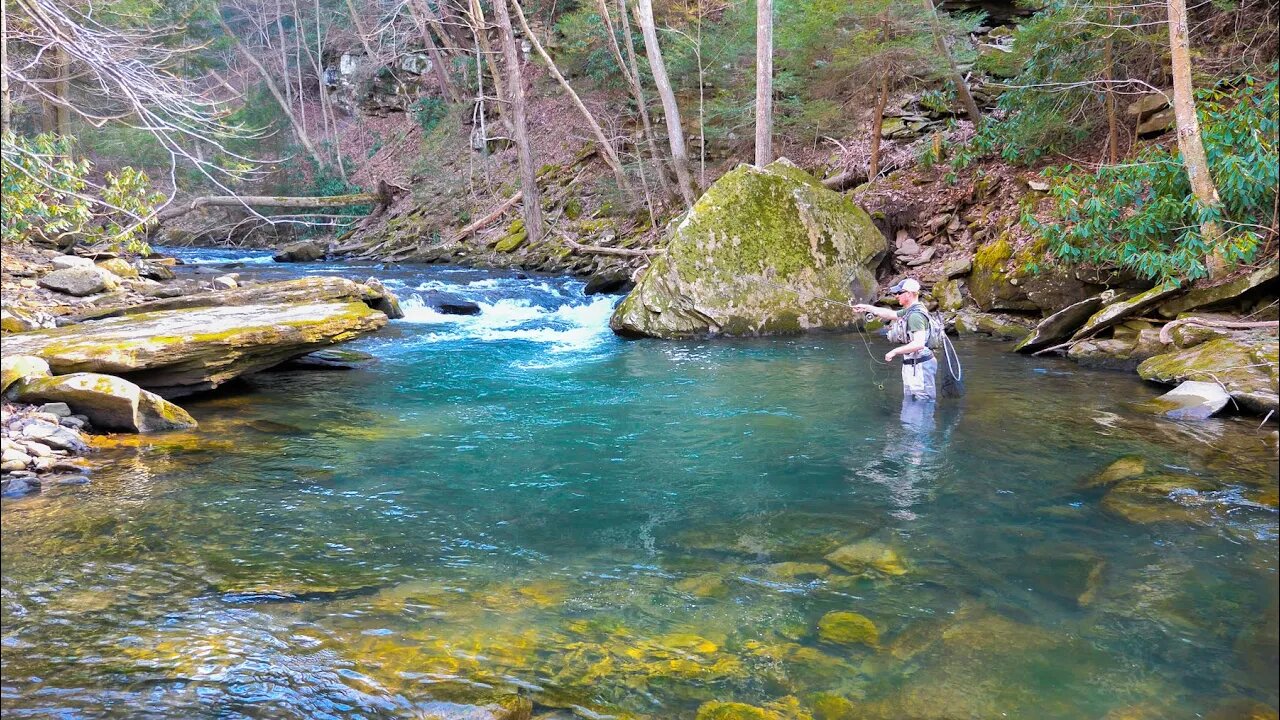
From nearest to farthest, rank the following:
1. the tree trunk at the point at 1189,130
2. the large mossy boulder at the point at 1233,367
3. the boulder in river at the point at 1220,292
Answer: the large mossy boulder at the point at 1233,367 < the boulder in river at the point at 1220,292 < the tree trunk at the point at 1189,130

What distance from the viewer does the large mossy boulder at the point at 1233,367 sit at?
25.7 feet

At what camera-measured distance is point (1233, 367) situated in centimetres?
836

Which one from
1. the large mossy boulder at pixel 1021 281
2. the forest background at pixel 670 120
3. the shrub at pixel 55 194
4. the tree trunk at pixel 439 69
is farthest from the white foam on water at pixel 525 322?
the tree trunk at pixel 439 69

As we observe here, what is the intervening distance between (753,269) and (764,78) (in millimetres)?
4683

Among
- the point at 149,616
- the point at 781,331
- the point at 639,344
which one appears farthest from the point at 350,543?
the point at 781,331

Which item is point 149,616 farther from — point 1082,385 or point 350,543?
point 1082,385

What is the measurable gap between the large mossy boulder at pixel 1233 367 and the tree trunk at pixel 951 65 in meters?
8.29

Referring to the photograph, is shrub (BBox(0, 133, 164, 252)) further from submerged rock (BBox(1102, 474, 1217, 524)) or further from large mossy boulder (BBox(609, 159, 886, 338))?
large mossy boulder (BBox(609, 159, 886, 338))

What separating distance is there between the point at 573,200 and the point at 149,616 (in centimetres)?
2114

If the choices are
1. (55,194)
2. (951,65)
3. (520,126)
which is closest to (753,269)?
(951,65)

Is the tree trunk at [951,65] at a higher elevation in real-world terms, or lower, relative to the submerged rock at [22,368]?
higher

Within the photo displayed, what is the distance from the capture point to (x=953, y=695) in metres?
3.66

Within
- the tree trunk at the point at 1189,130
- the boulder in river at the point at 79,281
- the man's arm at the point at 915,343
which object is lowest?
the man's arm at the point at 915,343

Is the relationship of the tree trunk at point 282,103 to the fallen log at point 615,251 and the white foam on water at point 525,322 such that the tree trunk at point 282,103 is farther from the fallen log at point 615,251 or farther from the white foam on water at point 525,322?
the white foam on water at point 525,322
